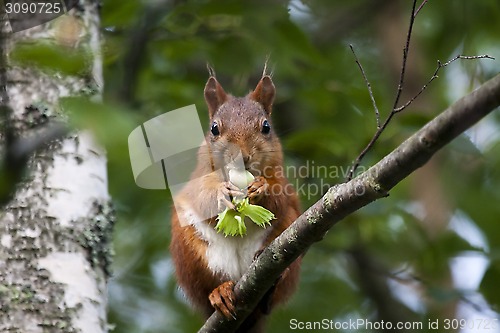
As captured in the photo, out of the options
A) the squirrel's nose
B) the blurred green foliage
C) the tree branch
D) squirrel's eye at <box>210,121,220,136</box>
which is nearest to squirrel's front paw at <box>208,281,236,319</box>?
the tree branch

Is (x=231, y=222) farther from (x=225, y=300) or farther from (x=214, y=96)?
(x=214, y=96)

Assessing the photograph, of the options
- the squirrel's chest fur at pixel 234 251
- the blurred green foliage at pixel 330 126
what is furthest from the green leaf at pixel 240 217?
the blurred green foliage at pixel 330 126

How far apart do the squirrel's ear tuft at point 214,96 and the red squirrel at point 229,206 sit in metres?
0.16

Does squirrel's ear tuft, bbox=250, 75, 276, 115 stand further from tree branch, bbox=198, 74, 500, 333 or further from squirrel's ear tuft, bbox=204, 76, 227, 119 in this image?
tree branch, bbox=198, 74, 500, 333

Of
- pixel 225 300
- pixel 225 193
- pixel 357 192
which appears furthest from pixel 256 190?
pixel 357 192

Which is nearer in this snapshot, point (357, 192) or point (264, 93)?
point (357, 192)

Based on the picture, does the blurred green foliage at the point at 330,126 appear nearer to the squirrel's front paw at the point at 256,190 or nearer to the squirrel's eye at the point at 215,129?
the squirrel's eye at the point at 215,129

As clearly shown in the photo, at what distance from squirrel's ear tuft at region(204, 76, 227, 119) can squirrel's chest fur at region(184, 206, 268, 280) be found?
0.70 m

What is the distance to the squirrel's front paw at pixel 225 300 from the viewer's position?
2.56 meters

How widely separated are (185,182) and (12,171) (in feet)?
5.75

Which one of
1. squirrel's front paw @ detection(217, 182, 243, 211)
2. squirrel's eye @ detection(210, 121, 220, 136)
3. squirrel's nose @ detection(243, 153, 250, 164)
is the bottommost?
squirrel's front paw @ detection(217, 182, 243, 211)

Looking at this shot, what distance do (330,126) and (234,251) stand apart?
1.66 meters

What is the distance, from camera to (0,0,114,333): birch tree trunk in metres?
2.63

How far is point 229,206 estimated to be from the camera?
276 cm
